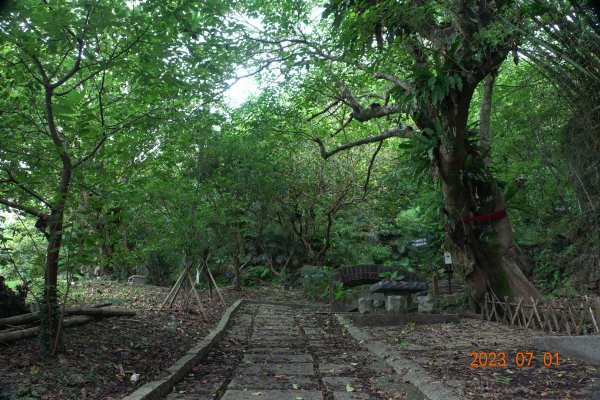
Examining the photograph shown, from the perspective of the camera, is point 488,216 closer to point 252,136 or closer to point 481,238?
point 481,238

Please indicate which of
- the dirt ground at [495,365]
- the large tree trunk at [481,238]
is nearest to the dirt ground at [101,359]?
the dirt ground at [495,365]

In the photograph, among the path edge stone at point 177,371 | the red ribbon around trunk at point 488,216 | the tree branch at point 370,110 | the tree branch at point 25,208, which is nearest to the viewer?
the path edge stone at point 177,371

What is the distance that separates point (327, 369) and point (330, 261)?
1279cm

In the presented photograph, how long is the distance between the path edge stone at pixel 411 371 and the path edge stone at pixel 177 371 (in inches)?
80.4

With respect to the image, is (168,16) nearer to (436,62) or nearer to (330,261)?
(436,62)

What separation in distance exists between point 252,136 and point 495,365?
28.9 ft

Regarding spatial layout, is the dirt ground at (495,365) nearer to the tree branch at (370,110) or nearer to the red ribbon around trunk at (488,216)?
the red ribbon around trunk at (488,216)

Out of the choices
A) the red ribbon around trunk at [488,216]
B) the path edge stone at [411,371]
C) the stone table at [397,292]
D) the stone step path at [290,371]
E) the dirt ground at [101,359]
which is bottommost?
the stone step path at [290,371]

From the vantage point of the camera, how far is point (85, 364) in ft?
13.6

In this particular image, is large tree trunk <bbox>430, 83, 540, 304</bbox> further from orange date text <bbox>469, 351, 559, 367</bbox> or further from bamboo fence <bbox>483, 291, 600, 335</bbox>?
orange date text <bbox>469, 351, 559, 367</bbox>

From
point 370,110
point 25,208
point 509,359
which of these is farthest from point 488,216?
point 25,208

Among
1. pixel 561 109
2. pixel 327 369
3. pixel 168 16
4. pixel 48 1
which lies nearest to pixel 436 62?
pixel 561 109

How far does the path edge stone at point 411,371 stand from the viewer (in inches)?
144

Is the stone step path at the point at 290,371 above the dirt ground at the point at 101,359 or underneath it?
underneath
